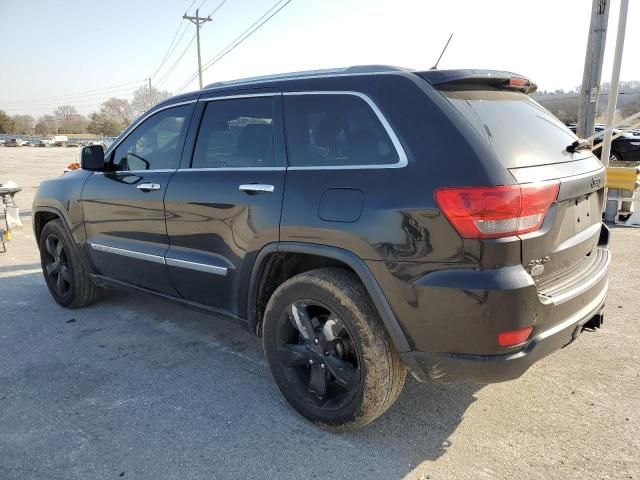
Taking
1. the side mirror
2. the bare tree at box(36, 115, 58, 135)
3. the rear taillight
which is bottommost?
the rear taillight

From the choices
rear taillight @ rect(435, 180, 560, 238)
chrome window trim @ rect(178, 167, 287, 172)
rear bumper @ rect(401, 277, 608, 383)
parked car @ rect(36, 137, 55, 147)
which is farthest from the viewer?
parked car @ rect(36, 137, 55, 147)

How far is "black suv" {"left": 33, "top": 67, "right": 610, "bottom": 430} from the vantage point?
7.26ft

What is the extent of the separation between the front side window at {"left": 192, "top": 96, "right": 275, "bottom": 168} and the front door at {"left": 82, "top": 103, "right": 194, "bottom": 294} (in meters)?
0.24

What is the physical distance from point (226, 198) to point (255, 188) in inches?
10.3

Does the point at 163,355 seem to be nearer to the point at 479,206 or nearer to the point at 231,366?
the point at 231,366

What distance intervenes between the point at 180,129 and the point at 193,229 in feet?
2.71

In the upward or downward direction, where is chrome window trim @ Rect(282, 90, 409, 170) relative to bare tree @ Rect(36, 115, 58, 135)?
downward

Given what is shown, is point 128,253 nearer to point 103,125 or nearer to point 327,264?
point 327,264

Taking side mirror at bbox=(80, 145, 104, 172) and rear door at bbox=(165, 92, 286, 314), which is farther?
side mirror at bbox=(80, 145, 104, 172)

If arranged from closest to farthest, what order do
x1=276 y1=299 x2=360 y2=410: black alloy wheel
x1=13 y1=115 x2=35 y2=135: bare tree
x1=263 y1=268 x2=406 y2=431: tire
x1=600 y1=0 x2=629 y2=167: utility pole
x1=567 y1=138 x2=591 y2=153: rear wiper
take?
1. x1=263 y1=268 x2=406 y2=431: tire
2. x1=276 y1=299 x2=360 y2=410: black alloy wheel
3. x1=567 y1=138 x2=591 y2=153: rear wiper
4. x1=600 y1=0 x2=629 y2=167: utility pole
5. x1=13 y1=115 x2=35 y2=135: bare tree

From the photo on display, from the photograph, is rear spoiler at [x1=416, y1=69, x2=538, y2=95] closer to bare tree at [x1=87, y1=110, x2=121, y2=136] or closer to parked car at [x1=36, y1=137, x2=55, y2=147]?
parked car at [x1=36, y1=137, x2=55, y2=147]

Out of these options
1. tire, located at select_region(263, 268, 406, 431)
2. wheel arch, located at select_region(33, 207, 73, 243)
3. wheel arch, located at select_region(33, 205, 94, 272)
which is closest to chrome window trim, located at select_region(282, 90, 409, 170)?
tire, located at select_region(263, 268, 406, 431)

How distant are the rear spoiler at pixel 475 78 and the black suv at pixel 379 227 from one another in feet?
0.04

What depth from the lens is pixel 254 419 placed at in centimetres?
291
